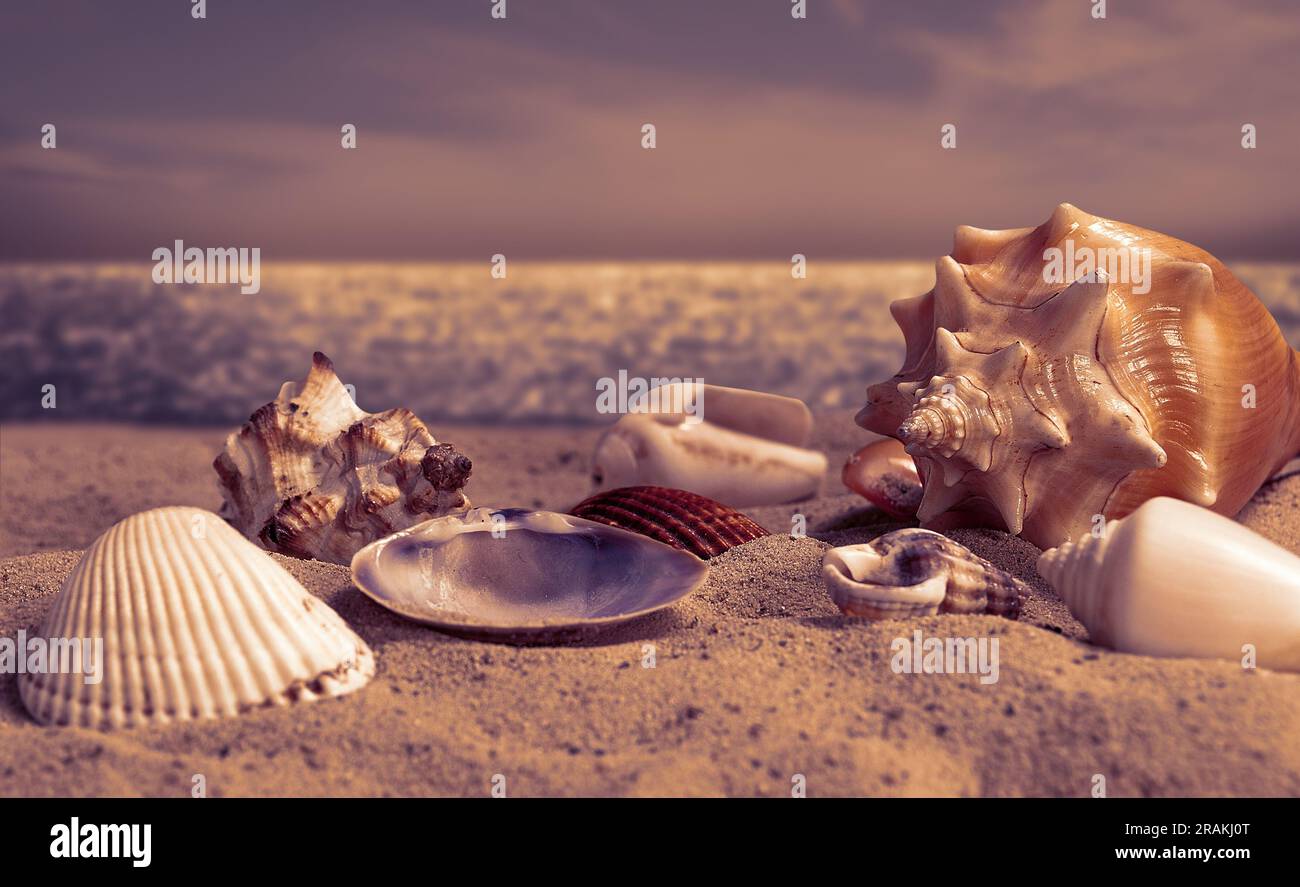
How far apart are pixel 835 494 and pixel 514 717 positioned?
2542mm

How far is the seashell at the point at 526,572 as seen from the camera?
2.35m

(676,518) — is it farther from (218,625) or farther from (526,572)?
(218,625)

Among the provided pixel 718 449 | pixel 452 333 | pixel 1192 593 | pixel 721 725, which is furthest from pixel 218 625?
pixel 452 333

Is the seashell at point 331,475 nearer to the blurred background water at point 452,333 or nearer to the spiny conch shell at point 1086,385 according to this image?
the spiny conch shell at point 1086,385

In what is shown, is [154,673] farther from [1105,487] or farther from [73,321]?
[73,321]

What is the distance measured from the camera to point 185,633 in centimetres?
194

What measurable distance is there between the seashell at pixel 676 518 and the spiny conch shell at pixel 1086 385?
0.57 m

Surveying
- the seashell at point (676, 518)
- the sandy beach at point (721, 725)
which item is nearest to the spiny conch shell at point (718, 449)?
the seashell at point (676, 518)

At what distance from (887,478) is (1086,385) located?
903 millimetres

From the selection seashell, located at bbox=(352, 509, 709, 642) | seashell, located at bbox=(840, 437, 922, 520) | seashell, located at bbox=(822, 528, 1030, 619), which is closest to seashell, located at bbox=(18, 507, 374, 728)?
seashell, located at bbox=(352, 509, 709, 642)

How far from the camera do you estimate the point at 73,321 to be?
7883 millimetres

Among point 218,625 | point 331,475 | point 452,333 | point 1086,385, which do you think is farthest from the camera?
point 452,333

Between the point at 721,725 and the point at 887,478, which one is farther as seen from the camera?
the point at 887,478
